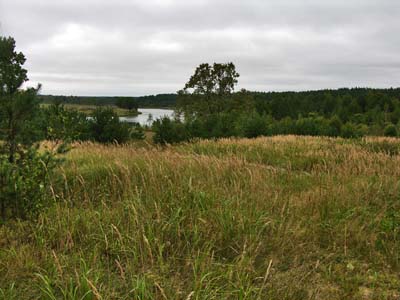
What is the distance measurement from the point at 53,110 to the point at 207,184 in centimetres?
230

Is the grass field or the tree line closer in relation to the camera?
the grass field

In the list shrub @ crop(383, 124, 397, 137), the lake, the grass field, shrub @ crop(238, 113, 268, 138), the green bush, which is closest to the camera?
the grass field

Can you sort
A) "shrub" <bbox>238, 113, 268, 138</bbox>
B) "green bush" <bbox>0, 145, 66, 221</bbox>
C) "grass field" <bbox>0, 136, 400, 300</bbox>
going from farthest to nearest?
"shrub" <bbox>238, 113, 268, 138</bbox>, "green bush" <bbox>0, 145, 66, 221</bbox>, "grass field" <bbox>0, 136, 400, 300</bbox>

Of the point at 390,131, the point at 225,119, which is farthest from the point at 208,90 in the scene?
the point at 390,131

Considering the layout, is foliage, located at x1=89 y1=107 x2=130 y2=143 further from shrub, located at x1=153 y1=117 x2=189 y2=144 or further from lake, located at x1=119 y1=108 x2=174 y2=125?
lake, located at x1=119 y1=108 x2=174 y2=125

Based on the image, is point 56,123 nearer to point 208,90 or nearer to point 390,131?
point 208,90

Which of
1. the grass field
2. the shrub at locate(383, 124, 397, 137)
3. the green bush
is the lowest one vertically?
the shrub at locate(383, 124, 397, 137)

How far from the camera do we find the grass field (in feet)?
7.77

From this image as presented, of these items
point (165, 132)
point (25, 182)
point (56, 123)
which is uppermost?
point (56, 123)

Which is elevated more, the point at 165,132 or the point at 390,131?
the point at 165,132

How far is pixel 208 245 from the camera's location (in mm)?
3006

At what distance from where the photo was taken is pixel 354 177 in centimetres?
550

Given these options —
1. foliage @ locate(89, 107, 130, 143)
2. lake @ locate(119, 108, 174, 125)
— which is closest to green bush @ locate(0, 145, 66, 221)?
foliage @ locate(89, 107, 130, 143)

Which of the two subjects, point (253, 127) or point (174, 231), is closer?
point (174, 231)
